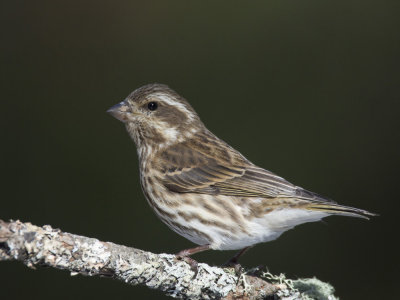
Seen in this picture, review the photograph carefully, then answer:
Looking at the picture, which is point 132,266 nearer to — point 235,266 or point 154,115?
point 235,266

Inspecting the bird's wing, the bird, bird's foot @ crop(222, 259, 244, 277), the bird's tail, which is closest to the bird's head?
the bird

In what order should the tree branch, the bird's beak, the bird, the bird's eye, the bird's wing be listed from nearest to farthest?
the tree branch → the bird → the bird's wing → the bird's beak → the bird's eye

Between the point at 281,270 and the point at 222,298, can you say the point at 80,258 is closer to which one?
the point at 222,298

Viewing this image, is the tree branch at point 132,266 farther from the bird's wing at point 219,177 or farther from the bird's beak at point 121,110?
the bird's beak at point 121,110

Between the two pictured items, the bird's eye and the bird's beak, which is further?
the bird's eye

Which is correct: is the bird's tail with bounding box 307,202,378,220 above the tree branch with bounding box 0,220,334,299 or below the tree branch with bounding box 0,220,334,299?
above

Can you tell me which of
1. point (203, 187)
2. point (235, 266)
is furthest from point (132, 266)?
point (203, 187)

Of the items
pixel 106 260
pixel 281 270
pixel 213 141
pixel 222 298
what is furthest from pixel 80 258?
pixel 281 270

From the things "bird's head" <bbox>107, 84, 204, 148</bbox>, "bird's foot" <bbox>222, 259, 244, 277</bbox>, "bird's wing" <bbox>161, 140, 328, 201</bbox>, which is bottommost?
"bird's foot" <bbox>222, 259, 244, 277</bbox>

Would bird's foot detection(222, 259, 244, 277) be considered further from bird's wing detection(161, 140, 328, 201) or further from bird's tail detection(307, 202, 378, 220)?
bird's tail detection(307, 202, 378, 220)
